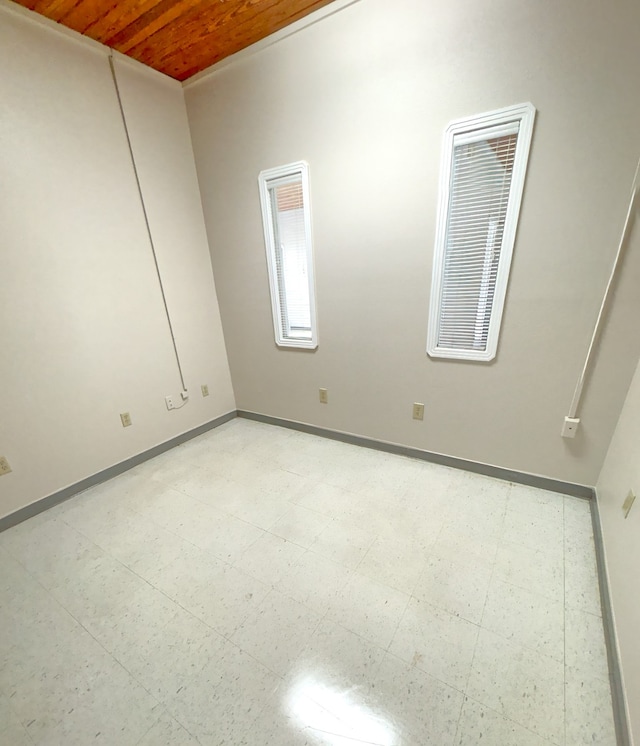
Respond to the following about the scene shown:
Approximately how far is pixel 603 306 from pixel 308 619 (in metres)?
1.98

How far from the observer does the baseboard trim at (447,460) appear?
177cm

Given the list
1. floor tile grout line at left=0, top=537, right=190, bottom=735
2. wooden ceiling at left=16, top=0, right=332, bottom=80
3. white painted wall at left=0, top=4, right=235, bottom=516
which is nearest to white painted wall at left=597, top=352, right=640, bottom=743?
floor tile grout line at left=0, top=537, right=190, bottom=735

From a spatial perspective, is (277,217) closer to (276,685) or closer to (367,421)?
(367,421)

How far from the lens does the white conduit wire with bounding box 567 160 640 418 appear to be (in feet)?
4.26

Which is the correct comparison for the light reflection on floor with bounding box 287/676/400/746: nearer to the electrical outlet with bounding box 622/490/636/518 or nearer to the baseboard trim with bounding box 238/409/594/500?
the electrical outlet with bounding box 622/490/636/518

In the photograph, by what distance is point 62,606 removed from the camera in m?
1.30

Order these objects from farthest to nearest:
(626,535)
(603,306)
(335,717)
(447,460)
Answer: (447,460) < (603,306) < (626,535) < (335,717)

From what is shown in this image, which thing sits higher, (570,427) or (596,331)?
(596,331)

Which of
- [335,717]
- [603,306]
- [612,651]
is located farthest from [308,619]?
[603,306]

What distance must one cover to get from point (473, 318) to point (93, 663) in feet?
7.76

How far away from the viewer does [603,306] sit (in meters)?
1.45

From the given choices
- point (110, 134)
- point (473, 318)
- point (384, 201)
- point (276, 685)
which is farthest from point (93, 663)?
point (110, 134)

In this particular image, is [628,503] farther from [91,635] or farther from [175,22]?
[175,22]

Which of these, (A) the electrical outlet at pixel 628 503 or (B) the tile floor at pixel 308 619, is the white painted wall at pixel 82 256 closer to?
(B) the tile floor at pixel 308 619
